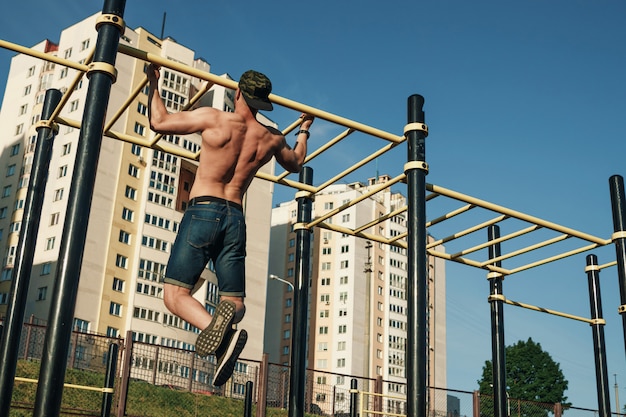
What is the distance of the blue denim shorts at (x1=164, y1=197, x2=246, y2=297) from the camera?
Answer: 459 centimetres

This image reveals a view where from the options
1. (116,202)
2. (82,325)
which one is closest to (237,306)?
(82,325)

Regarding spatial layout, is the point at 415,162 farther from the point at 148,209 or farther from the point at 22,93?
the point at 22,93

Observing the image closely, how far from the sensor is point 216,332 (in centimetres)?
427

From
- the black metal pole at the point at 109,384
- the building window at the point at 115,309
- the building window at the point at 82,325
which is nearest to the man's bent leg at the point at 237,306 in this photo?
the black metal pole at the point at 109,384

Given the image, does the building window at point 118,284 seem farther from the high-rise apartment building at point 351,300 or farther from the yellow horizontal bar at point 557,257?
the yellow horizontal bar at point 557,257

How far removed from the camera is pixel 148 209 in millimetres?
49125

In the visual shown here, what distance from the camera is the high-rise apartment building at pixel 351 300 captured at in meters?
71.6

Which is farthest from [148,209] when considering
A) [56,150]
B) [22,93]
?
[22,93]

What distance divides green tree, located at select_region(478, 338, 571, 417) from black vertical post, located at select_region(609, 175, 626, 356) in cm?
5192

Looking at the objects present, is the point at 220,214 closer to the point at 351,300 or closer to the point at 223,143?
the point at 223,143

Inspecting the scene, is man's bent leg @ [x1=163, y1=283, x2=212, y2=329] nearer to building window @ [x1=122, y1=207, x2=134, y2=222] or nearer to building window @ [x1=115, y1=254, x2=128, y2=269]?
building window @ [x1=115, y1=254, x2=128, y2=269]

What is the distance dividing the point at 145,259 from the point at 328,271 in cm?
3065

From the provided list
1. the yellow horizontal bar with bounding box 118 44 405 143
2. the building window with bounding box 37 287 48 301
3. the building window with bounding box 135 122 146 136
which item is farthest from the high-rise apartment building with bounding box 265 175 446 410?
the yellow horizontal bar with bounding box 118 44 405 143

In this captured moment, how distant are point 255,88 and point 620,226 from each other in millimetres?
6369
